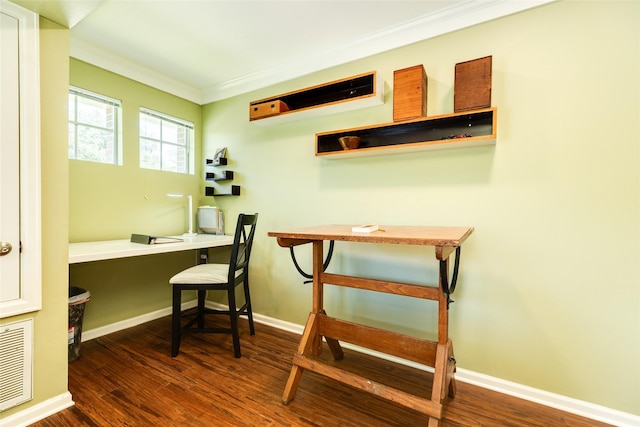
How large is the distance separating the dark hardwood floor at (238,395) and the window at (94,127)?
5.22ft

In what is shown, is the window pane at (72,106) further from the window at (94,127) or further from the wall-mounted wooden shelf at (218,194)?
the wall-mounted wooden shelf at (218,194)

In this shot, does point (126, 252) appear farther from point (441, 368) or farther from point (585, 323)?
point (585, 323)

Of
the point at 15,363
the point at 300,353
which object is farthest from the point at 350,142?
the point at 15,363

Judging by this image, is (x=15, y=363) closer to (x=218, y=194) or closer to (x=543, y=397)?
(x=218, y=194)

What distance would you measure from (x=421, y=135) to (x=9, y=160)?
7.70 feet

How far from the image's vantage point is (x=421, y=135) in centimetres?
210

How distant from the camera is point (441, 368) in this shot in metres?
1.44

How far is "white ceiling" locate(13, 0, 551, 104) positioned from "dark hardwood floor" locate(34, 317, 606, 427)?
2079 millimetres

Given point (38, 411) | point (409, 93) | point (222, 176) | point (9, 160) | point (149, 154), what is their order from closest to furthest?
point (9, 160) < point (38, 411) < point (409, 93) < point (149, 154) < point (222, 176)

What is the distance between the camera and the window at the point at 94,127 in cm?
244

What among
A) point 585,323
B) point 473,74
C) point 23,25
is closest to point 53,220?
point 23,25

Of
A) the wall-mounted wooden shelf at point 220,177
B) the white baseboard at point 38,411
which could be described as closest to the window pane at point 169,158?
the wall-mounted wooden shelf at point 220,177

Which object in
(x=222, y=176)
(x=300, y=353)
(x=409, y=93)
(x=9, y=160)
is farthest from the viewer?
(x=222, y=176)

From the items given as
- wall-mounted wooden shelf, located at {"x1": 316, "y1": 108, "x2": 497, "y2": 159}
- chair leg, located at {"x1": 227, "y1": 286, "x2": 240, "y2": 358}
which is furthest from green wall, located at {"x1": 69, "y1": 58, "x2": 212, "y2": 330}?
wall-mounted wooden shelf, located at {"x1": 316, "y1": 108, "x2": 497, "y2": 159}
